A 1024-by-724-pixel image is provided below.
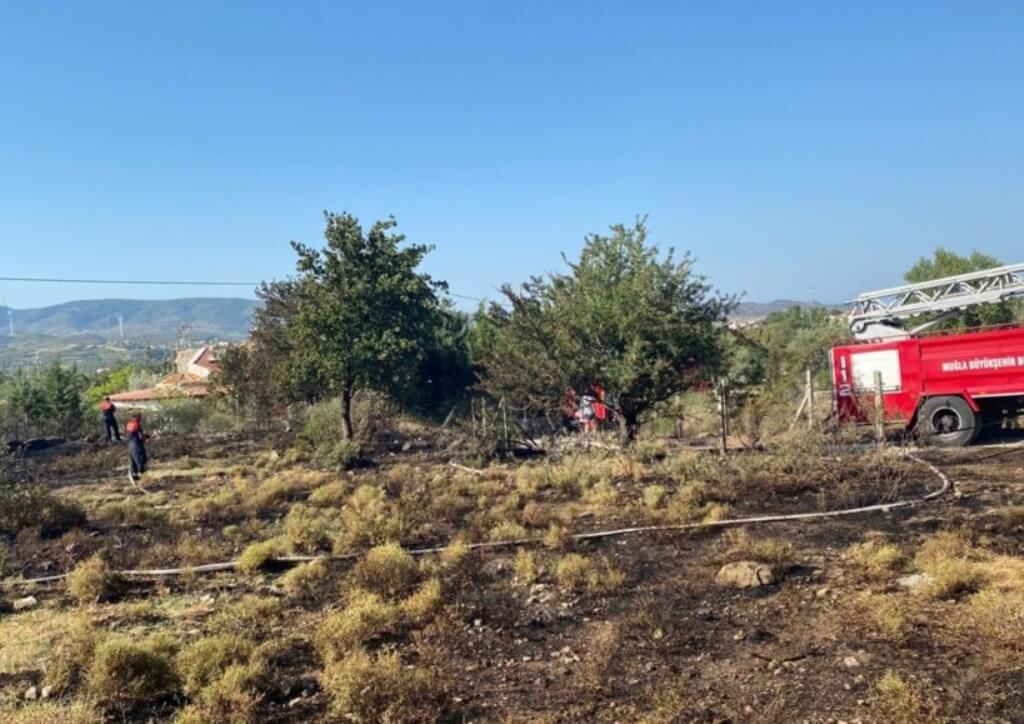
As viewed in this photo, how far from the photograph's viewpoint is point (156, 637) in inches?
235

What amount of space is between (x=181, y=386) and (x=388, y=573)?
42192 millimetres

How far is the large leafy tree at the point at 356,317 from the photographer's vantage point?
19609 mm

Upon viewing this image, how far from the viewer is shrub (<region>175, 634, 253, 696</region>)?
524 centimetres

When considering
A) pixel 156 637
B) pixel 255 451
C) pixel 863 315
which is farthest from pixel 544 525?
pixel 863 315

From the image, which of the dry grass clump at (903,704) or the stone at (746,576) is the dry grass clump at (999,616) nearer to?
the dry grass clump at (903,704)

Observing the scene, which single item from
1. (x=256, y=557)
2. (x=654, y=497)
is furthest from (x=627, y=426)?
(x=256, y=557)

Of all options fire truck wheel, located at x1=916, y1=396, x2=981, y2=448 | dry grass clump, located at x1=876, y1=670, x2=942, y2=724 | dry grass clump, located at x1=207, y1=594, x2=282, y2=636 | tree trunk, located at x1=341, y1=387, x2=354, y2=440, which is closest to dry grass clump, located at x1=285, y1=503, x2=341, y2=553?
dry grass clump, located at x1=207, y1=594, x2=282, y2=636

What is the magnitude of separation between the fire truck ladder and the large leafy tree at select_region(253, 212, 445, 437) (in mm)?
12457

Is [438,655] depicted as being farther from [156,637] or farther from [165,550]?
[165,550]

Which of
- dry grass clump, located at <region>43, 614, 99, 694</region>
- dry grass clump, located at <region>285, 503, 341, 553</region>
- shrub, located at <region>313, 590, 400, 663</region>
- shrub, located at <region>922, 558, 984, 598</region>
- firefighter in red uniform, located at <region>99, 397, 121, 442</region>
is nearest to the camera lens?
dry grass clump, located at <region>43, 614, 99, 694</region>

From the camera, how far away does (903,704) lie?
4281 mm

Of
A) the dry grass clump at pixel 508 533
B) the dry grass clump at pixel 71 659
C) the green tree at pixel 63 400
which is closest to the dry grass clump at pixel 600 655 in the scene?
the dry grass clump at pixel 508 533

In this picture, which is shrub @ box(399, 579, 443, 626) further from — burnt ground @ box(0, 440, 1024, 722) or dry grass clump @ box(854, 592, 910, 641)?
dry grass clump @ box(854, 592, 910, 641)

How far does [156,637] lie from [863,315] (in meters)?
20.3
